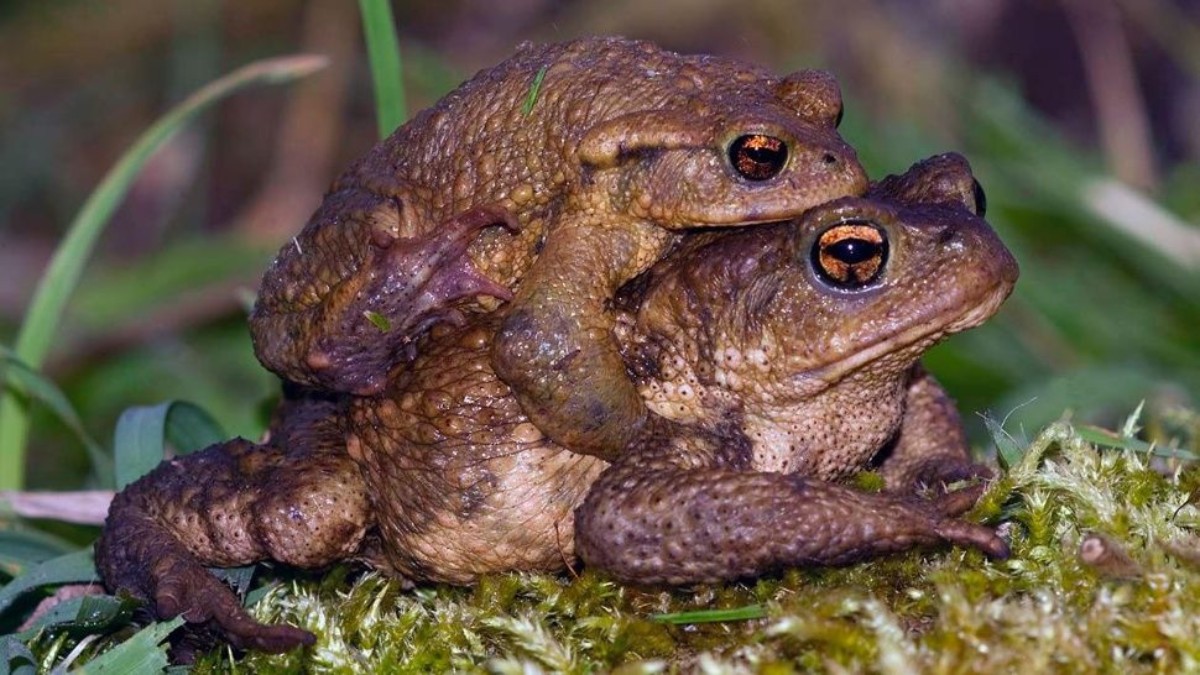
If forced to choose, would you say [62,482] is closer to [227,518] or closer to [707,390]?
[227,518]

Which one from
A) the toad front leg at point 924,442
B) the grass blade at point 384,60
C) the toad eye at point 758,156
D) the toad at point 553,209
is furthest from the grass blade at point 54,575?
the toad front leg at point 924,442

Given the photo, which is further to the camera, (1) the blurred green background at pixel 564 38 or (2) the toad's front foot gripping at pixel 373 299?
(1) the blurred green background at pixel 564 38

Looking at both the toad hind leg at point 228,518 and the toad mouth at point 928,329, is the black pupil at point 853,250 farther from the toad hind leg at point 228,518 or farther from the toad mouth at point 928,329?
the toad hind leg at point 228,518

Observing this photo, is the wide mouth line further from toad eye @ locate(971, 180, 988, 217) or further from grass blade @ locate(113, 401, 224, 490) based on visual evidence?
grass blade @ locate(113, 401, 224, 490)

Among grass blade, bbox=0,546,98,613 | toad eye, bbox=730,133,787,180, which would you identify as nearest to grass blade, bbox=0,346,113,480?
grass blade, bbox=0,546,98,613

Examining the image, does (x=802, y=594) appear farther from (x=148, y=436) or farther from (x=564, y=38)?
(x=564, y=38)

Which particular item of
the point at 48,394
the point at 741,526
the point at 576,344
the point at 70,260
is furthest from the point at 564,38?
the point at 741,526

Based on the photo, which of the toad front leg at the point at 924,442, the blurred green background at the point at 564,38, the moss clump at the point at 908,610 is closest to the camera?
the moss clump at the point at 908,610
